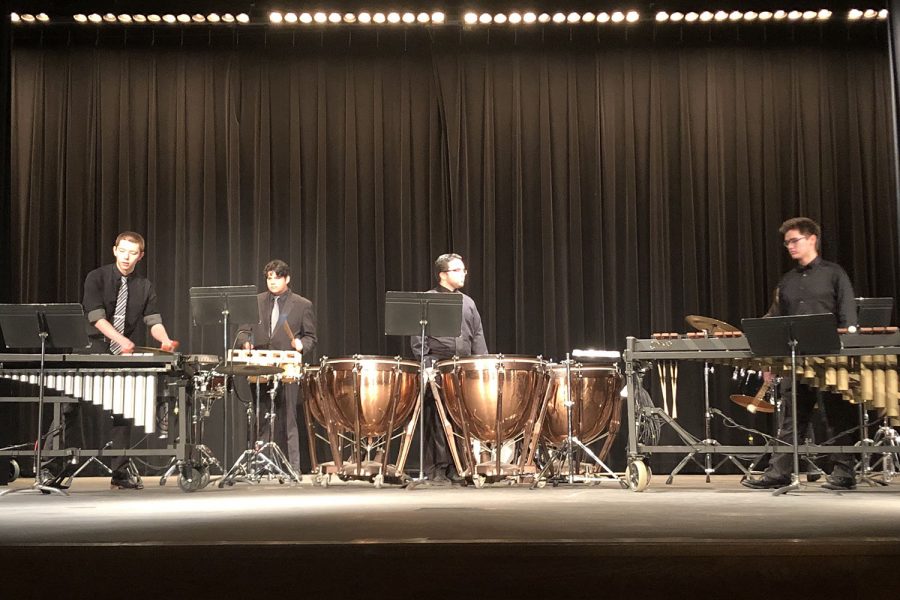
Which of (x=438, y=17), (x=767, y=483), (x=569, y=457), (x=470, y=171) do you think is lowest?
(x=767, y=483)

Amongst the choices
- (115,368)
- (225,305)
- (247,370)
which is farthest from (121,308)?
(247,370)

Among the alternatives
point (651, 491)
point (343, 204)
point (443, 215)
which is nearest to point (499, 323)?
point (443, 215)

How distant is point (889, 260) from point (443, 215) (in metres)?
4.17

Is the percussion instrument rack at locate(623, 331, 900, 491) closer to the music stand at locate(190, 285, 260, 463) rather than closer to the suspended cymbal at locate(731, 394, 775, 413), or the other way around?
the suspended cymbal at locate(731, 394, 775, 413)

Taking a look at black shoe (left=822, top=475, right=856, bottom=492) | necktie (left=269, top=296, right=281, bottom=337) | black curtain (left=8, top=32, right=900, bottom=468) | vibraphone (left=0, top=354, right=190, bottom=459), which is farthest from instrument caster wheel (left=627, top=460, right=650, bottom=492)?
necktie (left=269, top=296, right=281, bottom=337)

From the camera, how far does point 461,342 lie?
7.47 m

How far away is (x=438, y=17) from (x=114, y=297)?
3.89m

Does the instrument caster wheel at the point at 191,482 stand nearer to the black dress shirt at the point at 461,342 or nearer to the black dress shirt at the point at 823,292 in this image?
the black dress shirt at the point at 461,342

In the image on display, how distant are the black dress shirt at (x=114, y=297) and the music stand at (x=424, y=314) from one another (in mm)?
1761

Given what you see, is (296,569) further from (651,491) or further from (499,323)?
(499,323)

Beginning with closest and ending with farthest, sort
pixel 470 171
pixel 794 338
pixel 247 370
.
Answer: pixel 794 338, pixel 247 370, pixel 470 171

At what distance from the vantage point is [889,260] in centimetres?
955

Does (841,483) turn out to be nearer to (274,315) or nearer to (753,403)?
(753,403)

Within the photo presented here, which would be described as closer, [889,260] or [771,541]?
[771,541]
